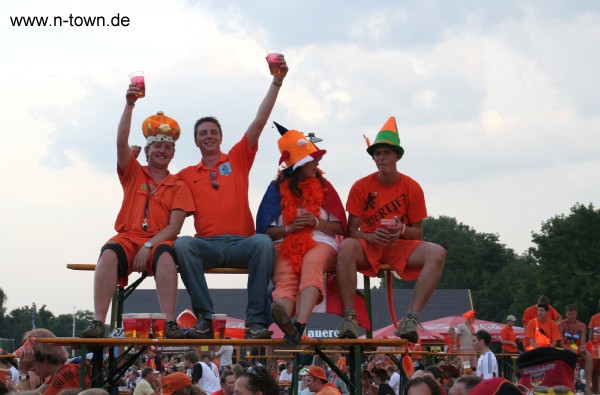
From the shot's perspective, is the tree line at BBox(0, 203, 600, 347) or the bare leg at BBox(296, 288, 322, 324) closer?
the bare leg at BBox(296, 288, 322, 324)

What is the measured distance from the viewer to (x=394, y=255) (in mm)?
8062

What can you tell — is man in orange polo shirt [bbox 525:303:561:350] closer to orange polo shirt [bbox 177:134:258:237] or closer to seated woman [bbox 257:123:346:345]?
seated woman [bbox 257:123:346:345]

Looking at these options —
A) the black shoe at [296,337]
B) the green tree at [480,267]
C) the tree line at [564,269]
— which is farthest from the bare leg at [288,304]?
the green tree at [480,267]

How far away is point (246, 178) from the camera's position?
834cm

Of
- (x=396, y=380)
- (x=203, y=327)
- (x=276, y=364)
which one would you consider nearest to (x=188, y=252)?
(x=203, y=327)

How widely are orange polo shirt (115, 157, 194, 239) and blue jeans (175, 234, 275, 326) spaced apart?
0.37m

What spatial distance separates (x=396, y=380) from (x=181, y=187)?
428 inches

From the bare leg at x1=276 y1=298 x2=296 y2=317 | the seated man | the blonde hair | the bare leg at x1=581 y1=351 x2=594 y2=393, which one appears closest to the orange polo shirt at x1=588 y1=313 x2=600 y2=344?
the seated man

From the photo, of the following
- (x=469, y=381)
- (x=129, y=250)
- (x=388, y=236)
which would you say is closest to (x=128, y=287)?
(x=129, y=250)

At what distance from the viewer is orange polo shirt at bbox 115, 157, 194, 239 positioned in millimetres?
7922

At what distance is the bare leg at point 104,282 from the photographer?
745cm

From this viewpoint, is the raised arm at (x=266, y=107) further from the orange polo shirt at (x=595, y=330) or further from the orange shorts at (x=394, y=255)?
the orange polo shirt at (x=595, y=330)

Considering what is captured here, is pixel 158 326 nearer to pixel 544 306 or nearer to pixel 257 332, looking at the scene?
pixel 257 332

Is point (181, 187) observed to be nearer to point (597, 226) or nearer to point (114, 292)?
point (114, 292)
